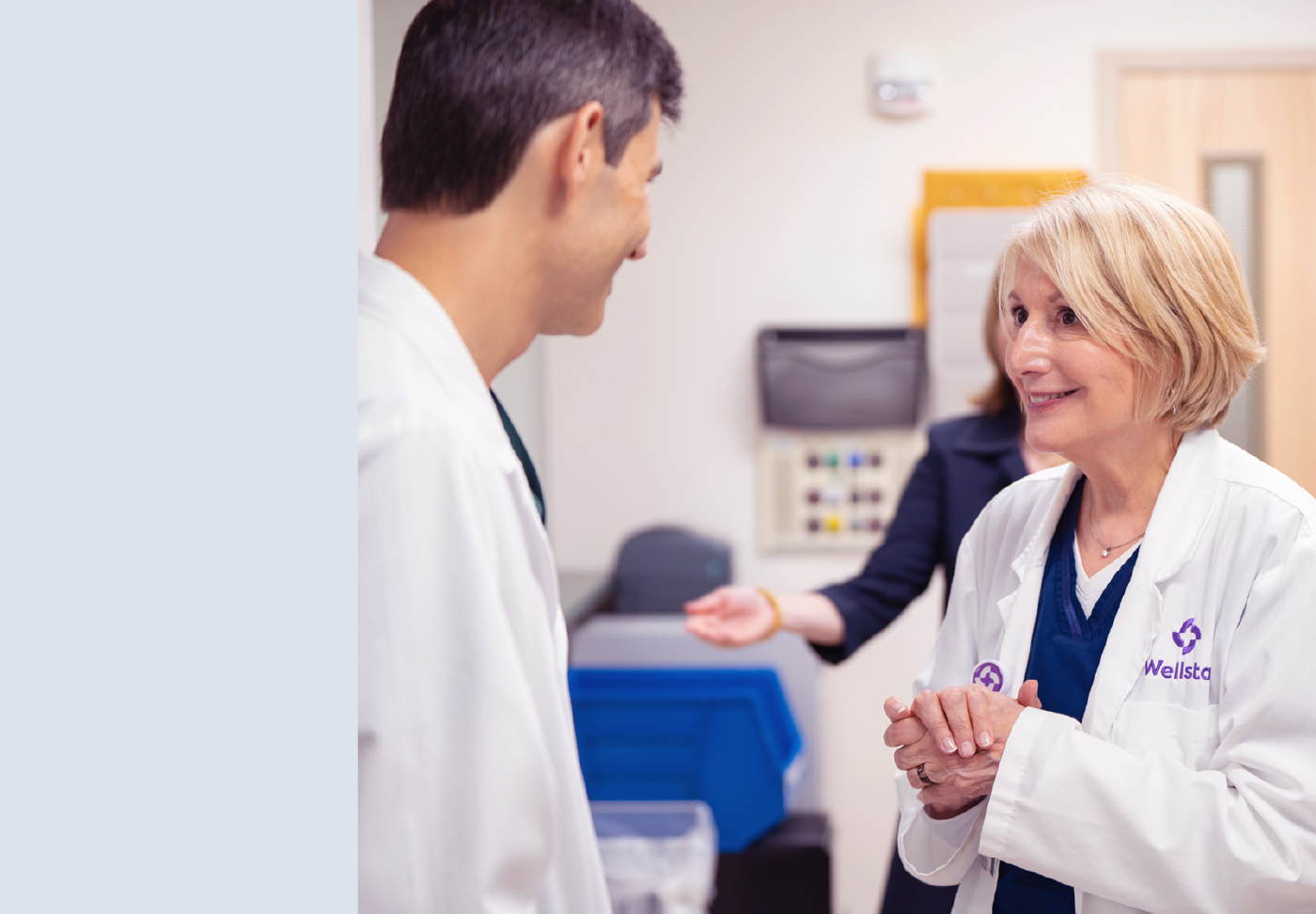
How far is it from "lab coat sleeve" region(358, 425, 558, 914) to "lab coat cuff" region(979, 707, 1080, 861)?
0.47 m

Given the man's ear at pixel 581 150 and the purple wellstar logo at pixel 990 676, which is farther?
the purple wellstar logo at pixel 990 676

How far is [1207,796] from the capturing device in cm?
73

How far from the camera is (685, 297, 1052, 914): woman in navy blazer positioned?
1.37m

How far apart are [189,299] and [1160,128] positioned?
2621 millimetres

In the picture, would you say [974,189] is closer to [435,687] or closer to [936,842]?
[936,842]

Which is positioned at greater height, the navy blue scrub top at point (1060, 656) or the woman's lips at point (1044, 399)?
the woman's lips at point (1044, 399)

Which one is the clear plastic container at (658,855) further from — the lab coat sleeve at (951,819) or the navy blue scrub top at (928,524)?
the lab coat sleeve at (951,819)

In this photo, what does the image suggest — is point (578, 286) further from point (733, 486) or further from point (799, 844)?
point (733, 486)

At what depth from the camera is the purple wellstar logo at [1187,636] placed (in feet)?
2.58

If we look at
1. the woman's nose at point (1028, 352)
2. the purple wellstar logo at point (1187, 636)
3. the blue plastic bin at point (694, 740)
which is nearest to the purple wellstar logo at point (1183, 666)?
the purple wellstar logo at point (1187, 636)

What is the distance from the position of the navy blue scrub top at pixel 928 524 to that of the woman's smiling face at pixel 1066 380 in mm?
521

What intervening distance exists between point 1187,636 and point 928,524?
637 millimetres

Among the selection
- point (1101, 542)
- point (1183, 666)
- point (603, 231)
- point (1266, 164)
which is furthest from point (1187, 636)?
point (1266, 164)

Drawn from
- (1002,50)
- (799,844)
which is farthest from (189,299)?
(1002,50)
